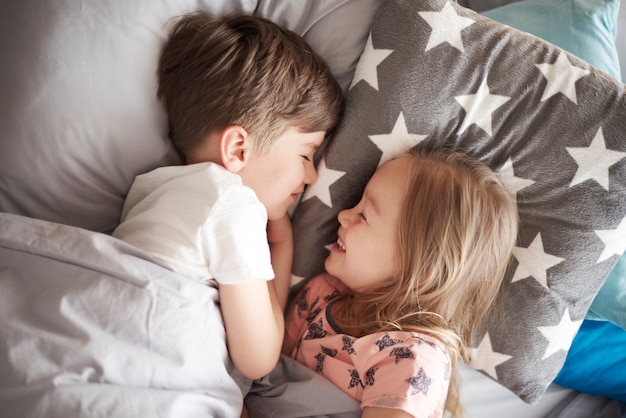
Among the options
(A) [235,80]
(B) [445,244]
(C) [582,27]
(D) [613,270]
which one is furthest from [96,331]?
(C) [582,27]

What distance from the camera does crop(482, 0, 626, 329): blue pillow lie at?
1219 mm

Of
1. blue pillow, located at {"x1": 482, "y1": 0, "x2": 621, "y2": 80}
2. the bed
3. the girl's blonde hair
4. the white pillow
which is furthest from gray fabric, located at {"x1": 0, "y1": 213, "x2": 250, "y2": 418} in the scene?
blue pillow, located at {"x1": 482, "y1": 0, "x2": 621, "y2": 80}

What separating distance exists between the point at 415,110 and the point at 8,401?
0.86m

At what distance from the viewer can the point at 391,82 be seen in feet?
3.60

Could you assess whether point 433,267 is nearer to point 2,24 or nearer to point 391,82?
point 391,82

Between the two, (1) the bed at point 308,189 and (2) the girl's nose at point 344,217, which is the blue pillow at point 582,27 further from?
(2) the girl's nose at point 344,217

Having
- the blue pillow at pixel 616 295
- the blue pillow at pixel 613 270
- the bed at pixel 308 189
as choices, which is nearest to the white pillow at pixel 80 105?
the bed at pixel 308 189

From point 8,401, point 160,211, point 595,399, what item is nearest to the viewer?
point 8,401

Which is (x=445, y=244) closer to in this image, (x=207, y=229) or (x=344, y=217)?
(x=344, y=217)

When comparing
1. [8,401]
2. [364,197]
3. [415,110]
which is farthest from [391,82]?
[8,401]

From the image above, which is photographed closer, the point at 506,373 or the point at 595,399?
the point at 506,373

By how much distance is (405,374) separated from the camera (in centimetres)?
98

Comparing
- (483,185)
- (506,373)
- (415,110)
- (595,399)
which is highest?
(415,110)

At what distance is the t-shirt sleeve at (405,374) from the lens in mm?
956
